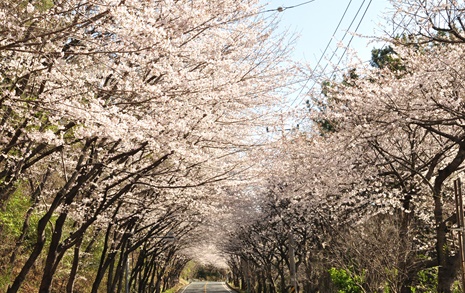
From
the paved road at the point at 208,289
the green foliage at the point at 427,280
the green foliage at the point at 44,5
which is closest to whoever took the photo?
the green foliage at the point at 44,5

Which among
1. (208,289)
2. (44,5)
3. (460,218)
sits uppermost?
(44,5)

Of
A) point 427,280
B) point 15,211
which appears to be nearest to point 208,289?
point 427,280

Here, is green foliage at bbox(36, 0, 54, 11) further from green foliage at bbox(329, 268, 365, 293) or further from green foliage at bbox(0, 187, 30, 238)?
green foliage at bbox(329, 268, 365, 293)

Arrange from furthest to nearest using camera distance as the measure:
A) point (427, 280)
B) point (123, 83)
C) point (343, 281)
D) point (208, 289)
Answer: point (208, 289) < point (343, 281) < point (427, 280) < point (123, 83)

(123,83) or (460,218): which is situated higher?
(123,83)

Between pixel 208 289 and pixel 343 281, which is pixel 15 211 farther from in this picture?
pixel 208 289

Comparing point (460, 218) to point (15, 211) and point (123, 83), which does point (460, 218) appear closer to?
point (123, 83)

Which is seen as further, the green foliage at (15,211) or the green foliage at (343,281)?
the green foliage at (343,281)

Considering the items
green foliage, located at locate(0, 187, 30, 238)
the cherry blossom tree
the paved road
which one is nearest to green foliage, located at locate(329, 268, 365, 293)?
the cherry blossom tree

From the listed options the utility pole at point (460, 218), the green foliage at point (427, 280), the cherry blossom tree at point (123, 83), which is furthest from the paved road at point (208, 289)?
the utility pole at point (460, 218)

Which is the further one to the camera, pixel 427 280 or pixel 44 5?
pixel 427 280

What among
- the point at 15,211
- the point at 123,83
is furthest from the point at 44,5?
the point at 15,211

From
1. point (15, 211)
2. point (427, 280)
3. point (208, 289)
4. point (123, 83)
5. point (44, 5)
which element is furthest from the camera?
point (208, 289)

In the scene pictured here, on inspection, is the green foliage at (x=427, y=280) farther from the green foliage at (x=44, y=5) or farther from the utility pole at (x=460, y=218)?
the green foliage at (x=44, y=5)
